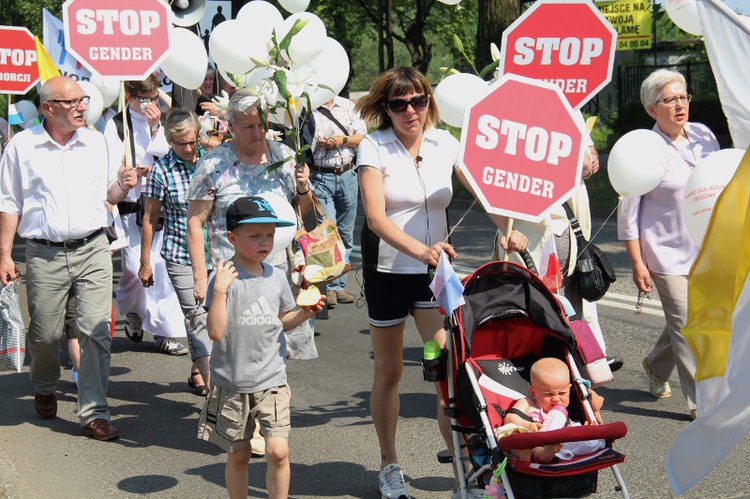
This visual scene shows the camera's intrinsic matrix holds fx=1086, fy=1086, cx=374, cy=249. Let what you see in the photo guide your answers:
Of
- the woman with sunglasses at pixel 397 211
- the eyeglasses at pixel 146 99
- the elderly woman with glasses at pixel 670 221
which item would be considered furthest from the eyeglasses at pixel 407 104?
the eyeglasses at pixel 146 99

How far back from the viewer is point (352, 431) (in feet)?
22.1

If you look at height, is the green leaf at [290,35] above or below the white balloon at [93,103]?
above

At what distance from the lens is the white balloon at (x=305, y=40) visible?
636 cm

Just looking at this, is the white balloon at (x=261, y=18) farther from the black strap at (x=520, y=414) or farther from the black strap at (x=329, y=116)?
the black strap at (x=329, y=116)

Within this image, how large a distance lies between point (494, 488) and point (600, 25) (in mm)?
3092

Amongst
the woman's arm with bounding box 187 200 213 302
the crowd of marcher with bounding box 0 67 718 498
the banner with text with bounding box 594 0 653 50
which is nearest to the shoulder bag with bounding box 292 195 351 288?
the crowd of marcher with bounding box 0 67 718 498

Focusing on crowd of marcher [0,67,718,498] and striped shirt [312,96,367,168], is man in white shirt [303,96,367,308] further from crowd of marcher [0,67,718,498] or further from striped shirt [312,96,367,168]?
crowd of marcher [0,67,718,498]

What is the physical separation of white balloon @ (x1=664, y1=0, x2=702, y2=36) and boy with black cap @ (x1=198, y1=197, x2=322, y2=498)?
3.87m

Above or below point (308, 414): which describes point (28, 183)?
above

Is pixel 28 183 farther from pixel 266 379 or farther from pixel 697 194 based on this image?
pixel 697 194

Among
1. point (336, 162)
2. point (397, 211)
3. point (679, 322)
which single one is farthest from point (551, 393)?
point (336, 162)

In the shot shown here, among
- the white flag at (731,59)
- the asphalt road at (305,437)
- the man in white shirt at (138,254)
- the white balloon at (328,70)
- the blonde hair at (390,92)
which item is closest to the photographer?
the white flag at (731,59)

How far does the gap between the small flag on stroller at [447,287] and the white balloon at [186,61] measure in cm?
372

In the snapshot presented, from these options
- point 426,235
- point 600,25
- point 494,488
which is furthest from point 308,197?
point 494,488
